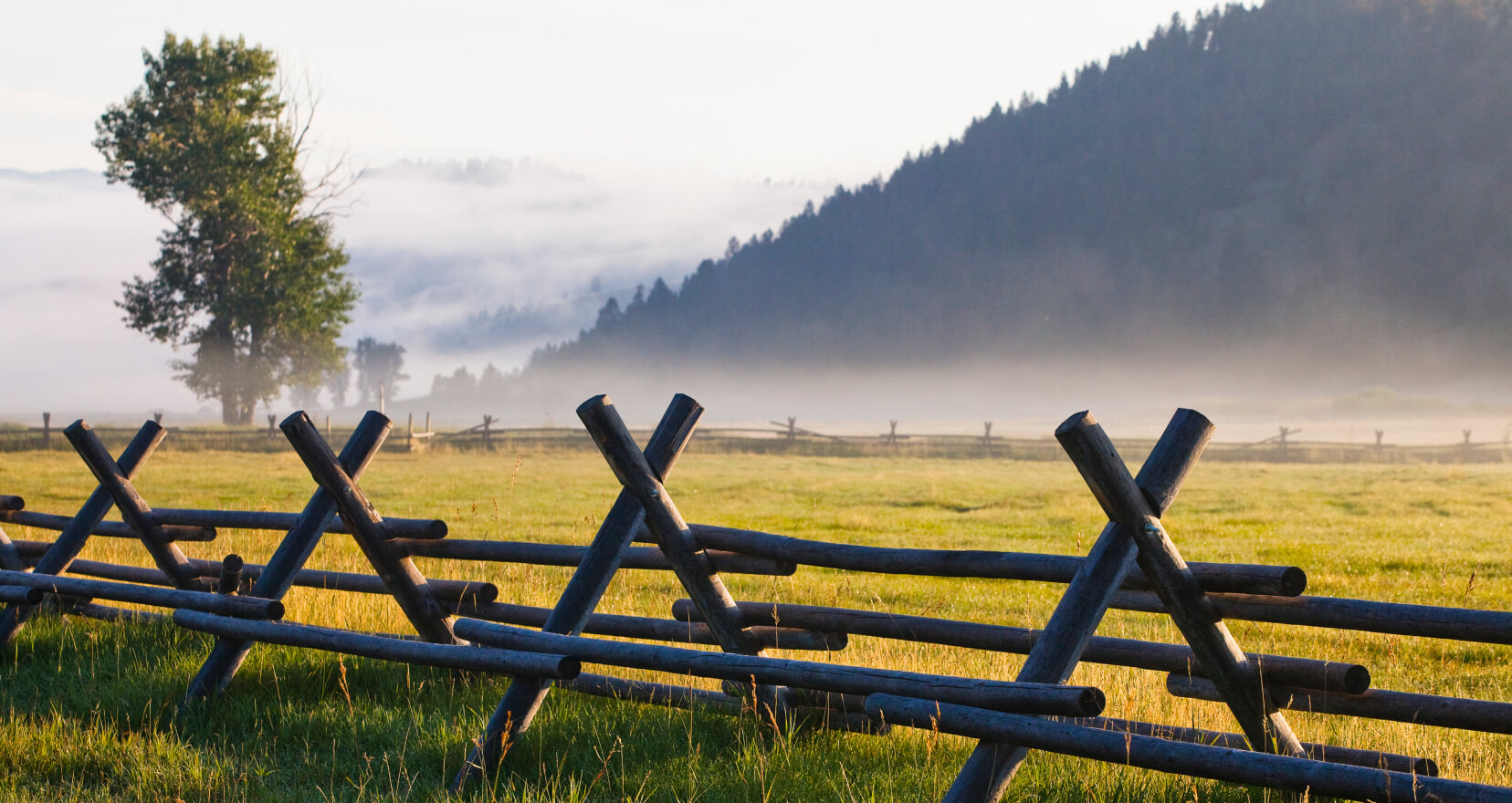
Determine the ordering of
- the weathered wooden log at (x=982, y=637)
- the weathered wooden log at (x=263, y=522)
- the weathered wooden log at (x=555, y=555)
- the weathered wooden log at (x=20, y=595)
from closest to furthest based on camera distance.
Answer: the weathered wooden log at (x=982, y=637) < the weathered wooden log at (x=555, y=555) < the weathered wooden log at (x=263, y=522) < the weathered wooden log at (x=20, y=595)

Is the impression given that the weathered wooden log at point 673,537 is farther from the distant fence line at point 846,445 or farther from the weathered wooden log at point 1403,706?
the distant fence line at point 846,445

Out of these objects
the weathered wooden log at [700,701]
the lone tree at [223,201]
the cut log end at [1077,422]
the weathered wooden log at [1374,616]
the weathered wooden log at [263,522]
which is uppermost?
the lone tree at [223,201]

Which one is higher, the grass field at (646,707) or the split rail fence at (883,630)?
the split rail fence at (883,630)

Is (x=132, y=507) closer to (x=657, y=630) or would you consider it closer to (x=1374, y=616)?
(x=657, y=630)

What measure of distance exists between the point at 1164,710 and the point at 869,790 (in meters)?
2.69

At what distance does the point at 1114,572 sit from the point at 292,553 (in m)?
4.08

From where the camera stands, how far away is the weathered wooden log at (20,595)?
6.00 m

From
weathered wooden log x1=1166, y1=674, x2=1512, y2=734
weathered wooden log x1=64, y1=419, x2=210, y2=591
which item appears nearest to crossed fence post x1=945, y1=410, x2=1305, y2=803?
weathered wooden log x1=1166, y1=674, x2=1512, y2=734

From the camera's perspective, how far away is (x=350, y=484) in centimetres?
513

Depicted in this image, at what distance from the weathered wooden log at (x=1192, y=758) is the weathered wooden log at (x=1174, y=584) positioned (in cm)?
49

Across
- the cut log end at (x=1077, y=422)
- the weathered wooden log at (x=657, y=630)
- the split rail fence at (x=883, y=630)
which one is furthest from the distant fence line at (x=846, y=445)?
the cut log end at (x=1077, y=422)

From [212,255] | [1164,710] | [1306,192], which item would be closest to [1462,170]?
[1306,192]

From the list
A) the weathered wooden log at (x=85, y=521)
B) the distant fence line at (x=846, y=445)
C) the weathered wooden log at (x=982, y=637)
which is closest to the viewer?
the weathered wooden log at (x=982, y=637)

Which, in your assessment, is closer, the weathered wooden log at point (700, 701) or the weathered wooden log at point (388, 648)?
the weathered wooden log at point (388, 648)
